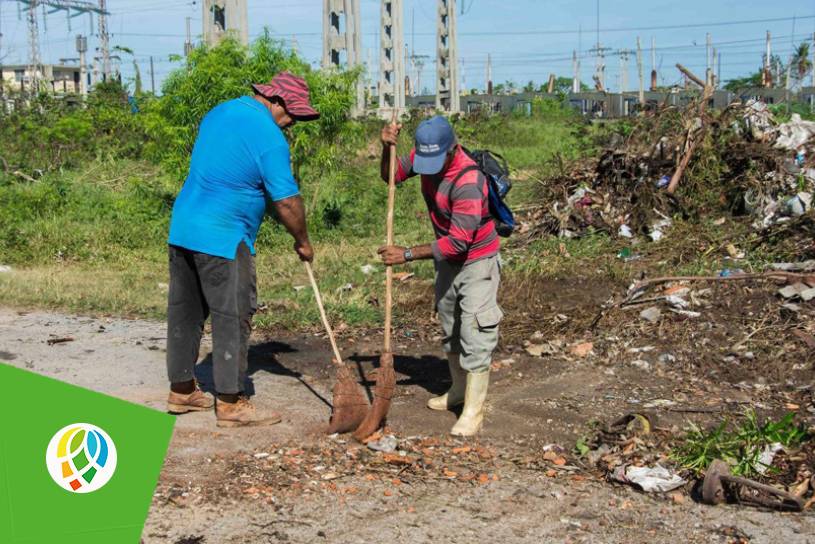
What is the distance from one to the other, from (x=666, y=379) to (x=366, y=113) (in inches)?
612

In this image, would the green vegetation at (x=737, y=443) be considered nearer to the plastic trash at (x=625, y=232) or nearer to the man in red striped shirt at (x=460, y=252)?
the man in red striped shirt at (x=460, y=252)

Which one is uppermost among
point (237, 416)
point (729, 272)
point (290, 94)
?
point (290, 94)

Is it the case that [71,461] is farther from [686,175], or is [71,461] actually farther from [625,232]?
[686,175]

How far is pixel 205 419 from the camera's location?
5.62 m

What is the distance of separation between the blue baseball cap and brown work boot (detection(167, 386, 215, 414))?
190cm

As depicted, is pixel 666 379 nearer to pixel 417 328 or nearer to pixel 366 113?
pixel 417 328

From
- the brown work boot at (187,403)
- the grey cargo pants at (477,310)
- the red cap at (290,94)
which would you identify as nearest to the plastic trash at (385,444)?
the grey cargo pants at (477,310)

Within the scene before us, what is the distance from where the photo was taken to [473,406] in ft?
Answer: 18.0

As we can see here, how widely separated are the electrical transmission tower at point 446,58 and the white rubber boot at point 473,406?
2498 centimetres

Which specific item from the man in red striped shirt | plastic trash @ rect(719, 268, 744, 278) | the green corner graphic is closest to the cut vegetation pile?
plastic trash @ rect(719, 268, 744, 278)

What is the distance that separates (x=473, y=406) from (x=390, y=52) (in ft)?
70.1

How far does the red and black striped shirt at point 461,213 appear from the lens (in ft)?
17.2

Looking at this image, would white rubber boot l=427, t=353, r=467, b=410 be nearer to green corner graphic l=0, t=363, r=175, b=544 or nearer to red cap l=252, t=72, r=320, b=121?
red cap l=252, t=72, r=320, b=121

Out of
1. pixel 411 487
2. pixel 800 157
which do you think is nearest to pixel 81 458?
pixel 411 487
